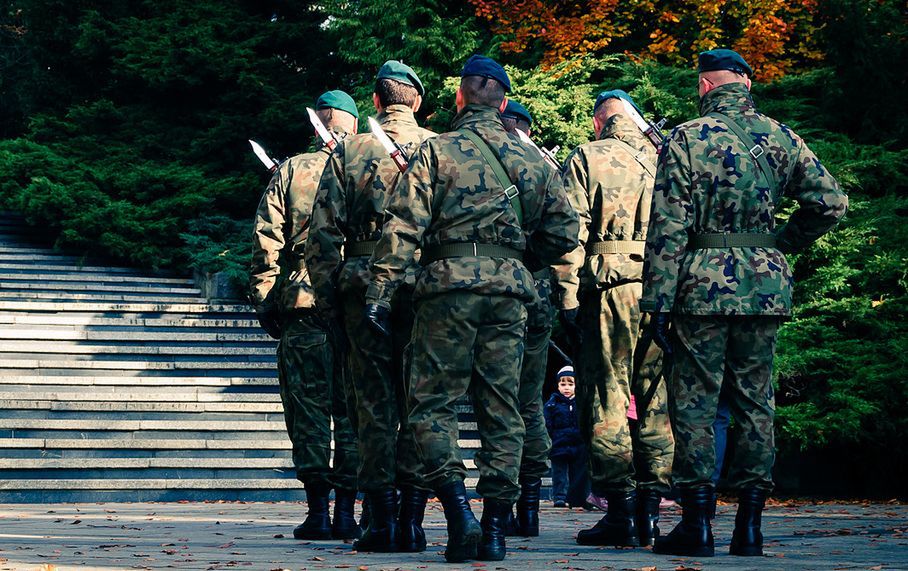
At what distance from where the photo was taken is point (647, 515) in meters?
7.27

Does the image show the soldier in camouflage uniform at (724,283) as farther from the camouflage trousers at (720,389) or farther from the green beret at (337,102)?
the green beret at (337,102)

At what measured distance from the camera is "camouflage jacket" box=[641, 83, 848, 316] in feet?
21.5

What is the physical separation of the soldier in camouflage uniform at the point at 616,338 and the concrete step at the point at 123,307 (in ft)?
42.3

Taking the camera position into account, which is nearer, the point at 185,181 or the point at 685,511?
the point at 685,511

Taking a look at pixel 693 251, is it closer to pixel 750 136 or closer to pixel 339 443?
pixel 750 136

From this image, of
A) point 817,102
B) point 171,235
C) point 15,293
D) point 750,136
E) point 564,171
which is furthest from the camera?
point 171,235

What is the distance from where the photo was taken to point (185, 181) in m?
24.1

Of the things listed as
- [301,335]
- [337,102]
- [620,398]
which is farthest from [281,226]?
[620,398]

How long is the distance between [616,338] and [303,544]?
2.07 m

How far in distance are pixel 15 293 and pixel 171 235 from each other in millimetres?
3427

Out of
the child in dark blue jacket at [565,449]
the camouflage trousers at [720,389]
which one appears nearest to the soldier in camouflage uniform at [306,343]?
the camouflage trousers at [720,389]

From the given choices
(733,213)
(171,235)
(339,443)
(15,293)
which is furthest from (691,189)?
(171,235)

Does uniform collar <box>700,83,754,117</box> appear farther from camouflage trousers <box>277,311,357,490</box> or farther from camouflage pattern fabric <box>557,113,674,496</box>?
camouflage trousers <box>277,311,357,490</box>

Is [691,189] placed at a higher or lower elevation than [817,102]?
lower
